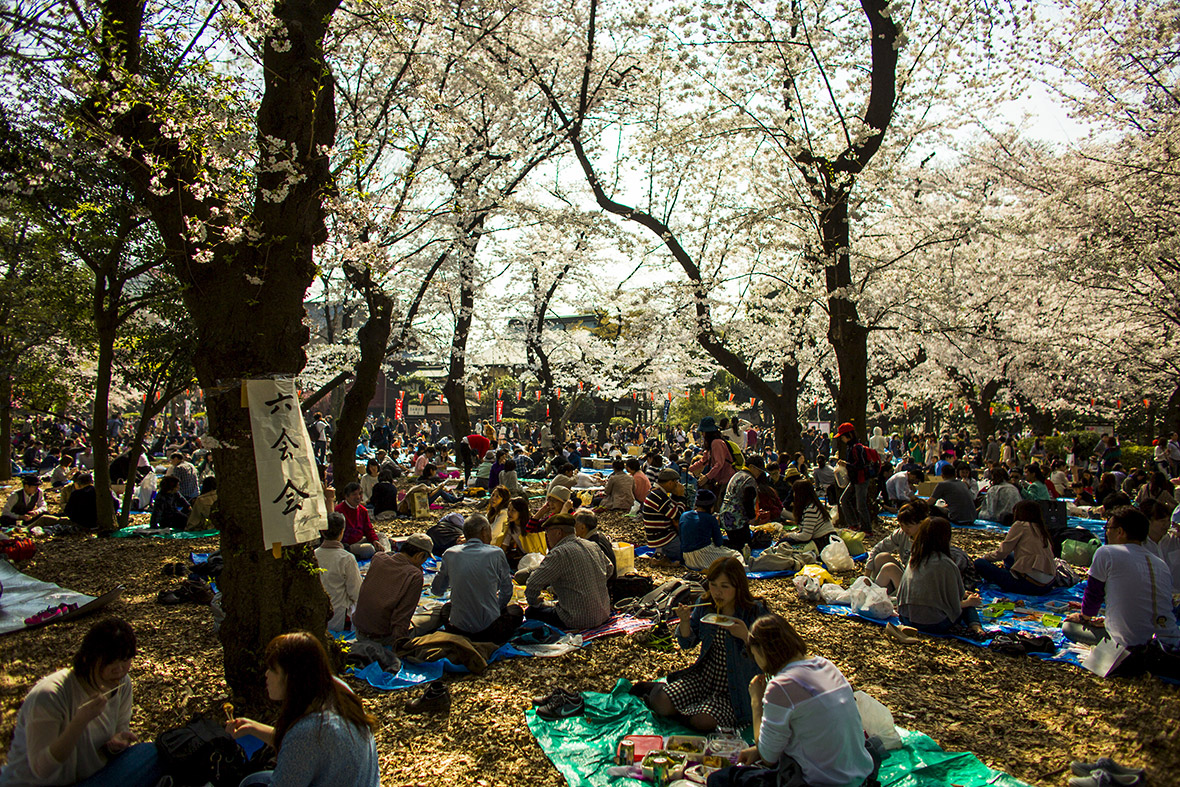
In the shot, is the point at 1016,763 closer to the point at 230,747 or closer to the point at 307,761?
the point at 307,761

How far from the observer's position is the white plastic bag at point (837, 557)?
26.0 feet

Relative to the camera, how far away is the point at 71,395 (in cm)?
1673

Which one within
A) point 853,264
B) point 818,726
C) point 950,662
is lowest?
point 950,662

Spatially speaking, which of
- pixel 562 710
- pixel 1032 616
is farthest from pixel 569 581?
pixel 1032 616

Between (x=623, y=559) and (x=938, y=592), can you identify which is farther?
(x=623, y=559)

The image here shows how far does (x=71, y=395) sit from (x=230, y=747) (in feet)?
56.2

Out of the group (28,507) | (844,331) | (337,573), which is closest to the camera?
(337,573)

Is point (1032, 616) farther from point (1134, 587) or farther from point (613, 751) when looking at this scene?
point (613, 751)

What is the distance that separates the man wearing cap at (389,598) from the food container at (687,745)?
8.45 feet

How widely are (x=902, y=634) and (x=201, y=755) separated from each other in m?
4.99

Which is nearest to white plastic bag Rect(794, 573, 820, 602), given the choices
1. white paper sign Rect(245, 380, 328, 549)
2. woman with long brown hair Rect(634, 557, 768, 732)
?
woman with long brown hair Rect(634, 557, 768, 732)

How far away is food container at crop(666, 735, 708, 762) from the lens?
3693 millimetres

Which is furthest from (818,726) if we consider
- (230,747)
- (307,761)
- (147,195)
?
(147,195)

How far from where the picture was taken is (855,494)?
10234mm
